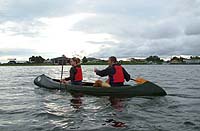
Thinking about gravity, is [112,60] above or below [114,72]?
above

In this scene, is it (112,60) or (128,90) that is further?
(112,60)

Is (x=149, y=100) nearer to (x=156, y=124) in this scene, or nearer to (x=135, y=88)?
(x=135, y=88)

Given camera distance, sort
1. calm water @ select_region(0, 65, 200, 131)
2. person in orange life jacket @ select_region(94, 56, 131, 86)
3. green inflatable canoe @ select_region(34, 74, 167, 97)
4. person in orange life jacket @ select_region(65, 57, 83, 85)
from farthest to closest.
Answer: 1. person in orange life jacket @ select_region(65, 57, 83, 85)
2. person in orange life jacket @ select_region(94, 56, 131, 86)
3. green inflatable canoe @ select_region(34, 74, 167, 97)
4. calm water @ select_region(0, 65, 200, 131)

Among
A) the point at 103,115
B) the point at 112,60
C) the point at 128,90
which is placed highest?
the point at 112,60

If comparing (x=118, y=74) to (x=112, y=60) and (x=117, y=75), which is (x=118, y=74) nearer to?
(x=117, y=75)

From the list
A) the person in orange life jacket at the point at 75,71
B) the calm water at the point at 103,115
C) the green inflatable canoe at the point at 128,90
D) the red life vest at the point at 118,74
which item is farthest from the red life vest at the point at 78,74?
the calm water at the point at 103,115

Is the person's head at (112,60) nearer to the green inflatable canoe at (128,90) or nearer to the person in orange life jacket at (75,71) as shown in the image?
the green inflatable canoe at (128,90)

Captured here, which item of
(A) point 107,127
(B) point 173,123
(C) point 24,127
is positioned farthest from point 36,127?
(B) point 173,123

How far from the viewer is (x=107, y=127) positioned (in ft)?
25.7

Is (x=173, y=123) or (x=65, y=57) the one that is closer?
(x=173, y=123)

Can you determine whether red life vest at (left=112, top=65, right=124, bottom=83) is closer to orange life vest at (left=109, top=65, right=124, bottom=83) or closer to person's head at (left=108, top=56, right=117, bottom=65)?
orange life vest at (left=109, top=65, right=124, bottom=83)

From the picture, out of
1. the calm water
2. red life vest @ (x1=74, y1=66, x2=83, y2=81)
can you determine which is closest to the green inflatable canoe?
the calm water

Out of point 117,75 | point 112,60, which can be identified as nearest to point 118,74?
point 117,75

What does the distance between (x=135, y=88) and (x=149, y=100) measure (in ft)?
3.46
